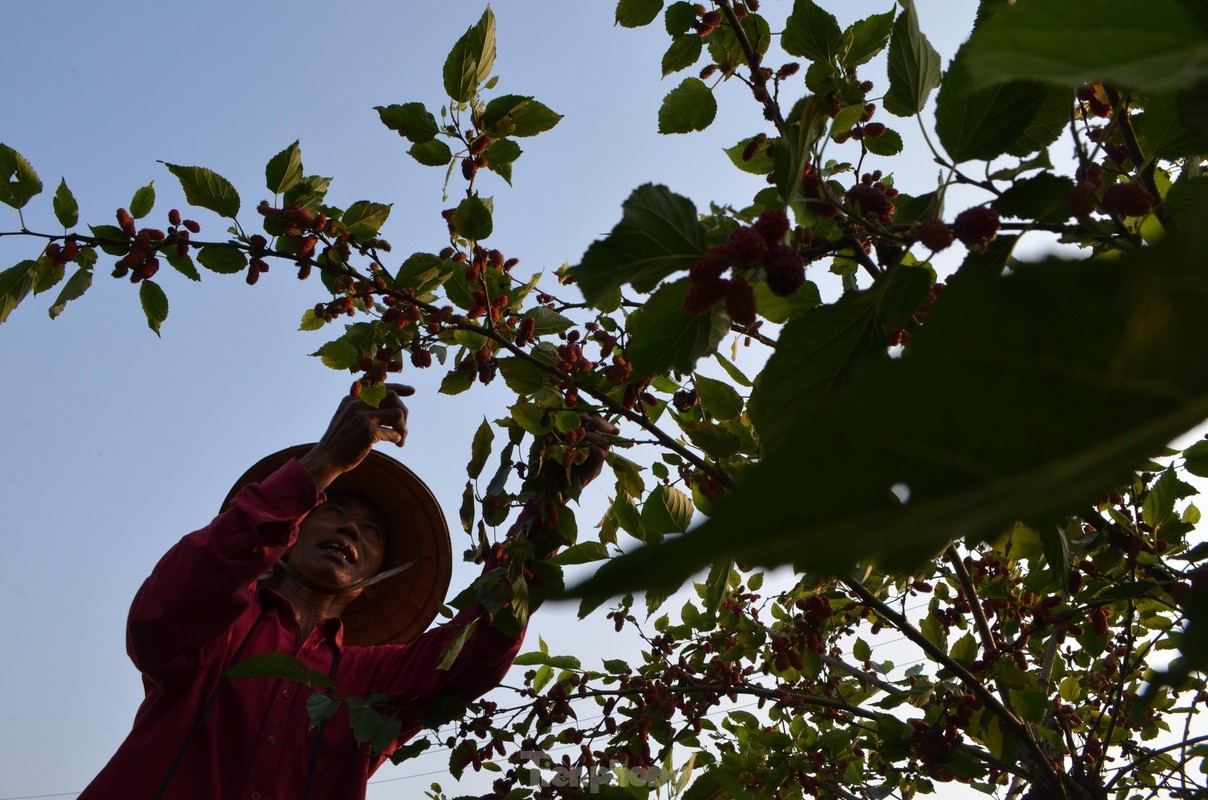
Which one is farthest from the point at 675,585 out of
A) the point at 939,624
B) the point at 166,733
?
the point at 166,733

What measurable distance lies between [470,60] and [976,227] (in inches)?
54.9

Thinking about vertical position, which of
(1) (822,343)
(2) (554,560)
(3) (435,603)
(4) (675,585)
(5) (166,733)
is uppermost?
(3) (435,603)

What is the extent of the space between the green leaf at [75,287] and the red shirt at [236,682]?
81 centimetres

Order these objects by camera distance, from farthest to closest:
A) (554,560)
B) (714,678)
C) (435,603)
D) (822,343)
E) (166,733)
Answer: (435,603) < (714,678) < (166,733) < (554,560) < (822,343)

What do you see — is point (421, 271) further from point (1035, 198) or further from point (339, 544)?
point (339, 544)

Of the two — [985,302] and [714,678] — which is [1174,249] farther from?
[714,678]

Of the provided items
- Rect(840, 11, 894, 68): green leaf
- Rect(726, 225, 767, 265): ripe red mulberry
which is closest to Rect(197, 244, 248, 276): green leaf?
Rect(840, 11, 894, 68): green leaf

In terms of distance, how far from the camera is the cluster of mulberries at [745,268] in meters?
1.10

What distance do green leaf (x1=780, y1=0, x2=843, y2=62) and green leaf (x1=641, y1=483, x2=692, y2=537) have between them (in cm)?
116

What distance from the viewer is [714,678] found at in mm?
3307

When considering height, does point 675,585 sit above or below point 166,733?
below

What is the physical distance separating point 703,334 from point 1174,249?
999mm

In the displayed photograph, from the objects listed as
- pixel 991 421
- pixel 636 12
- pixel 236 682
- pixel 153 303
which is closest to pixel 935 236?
pixel 991 421

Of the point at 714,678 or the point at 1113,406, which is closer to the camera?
the point at 1113,406
